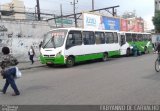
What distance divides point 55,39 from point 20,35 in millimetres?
6770

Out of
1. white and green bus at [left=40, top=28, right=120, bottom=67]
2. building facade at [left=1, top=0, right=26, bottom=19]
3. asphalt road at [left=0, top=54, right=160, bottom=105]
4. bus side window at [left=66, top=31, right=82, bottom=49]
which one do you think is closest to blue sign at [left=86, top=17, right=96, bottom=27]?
building facade at [left=1, top=0, right=26, bottom=19]

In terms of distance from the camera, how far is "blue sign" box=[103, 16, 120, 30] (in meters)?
36.6

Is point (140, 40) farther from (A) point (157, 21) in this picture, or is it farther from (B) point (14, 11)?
(A) point (157, 21)

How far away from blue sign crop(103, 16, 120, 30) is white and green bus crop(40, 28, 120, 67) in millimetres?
11702

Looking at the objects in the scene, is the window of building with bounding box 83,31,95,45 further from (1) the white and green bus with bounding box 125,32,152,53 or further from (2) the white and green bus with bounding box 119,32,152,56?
(1) the white and green bus with bounding box 125,32,152,53

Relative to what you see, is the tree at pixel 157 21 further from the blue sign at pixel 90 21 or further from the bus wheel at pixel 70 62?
the bus wheel at pixel 70 62

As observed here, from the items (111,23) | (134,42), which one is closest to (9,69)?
(134,42)

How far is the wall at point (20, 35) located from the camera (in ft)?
80.3

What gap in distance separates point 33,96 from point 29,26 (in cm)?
1807

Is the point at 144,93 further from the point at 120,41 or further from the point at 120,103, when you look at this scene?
the point at 120,41

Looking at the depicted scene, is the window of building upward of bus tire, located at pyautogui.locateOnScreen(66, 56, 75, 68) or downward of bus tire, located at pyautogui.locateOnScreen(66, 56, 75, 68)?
upward

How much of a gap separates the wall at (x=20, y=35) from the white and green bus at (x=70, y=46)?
504 centimetres

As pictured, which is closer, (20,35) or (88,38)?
(88,38)

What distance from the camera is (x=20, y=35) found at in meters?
26.1
